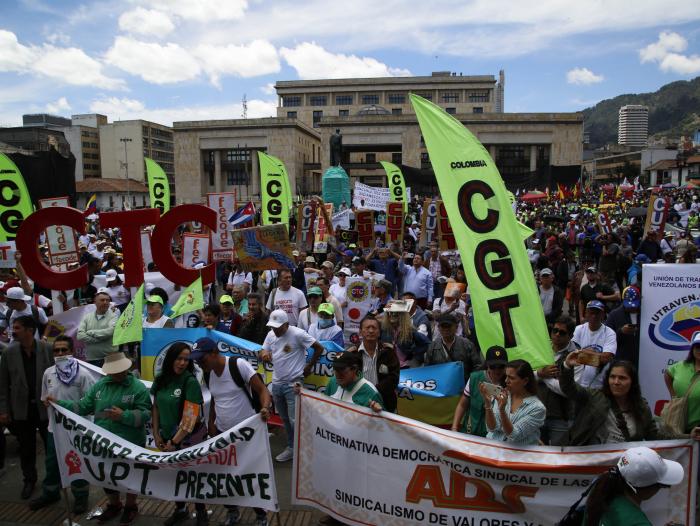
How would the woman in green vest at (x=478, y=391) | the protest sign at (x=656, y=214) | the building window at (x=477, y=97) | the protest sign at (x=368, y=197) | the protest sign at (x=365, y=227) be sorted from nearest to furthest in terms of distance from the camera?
the woman in green vest at (x=478, y=391)
the protest sign at (x=656, y=214)
the protest sign at (x=365, y=227)
the protest sign at (x=368, y=197)
the building window at (x=477, y=97)

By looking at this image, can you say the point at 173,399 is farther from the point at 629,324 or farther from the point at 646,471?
the point at 629,324

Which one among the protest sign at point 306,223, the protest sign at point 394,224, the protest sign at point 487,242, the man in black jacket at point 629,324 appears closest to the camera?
the protest sign at point 487,242

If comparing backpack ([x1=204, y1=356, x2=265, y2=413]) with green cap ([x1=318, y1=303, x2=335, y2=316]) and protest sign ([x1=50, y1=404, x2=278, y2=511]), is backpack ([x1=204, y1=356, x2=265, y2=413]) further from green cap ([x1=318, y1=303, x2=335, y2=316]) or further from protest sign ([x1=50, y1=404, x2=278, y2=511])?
green cap ([x1=318, y1=303, x2=335, y2=316])

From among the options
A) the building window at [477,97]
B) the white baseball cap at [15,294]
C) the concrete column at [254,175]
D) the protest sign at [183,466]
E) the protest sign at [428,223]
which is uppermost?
the building window at [477,97]

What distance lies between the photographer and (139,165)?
88125mm

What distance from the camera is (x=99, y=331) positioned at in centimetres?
674

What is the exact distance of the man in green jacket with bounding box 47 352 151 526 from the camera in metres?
4.49

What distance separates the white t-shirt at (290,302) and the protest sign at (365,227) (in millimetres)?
7030

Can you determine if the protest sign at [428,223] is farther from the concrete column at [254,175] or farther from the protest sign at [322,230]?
the concrete column at [254,175]

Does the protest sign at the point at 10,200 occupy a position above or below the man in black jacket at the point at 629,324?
above

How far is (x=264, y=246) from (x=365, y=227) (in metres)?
5.83

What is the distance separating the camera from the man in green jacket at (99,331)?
6707mm

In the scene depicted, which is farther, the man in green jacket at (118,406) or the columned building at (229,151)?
the columned building at (229,151)

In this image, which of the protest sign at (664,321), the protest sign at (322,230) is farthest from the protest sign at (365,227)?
the protest sign at (664,321)
